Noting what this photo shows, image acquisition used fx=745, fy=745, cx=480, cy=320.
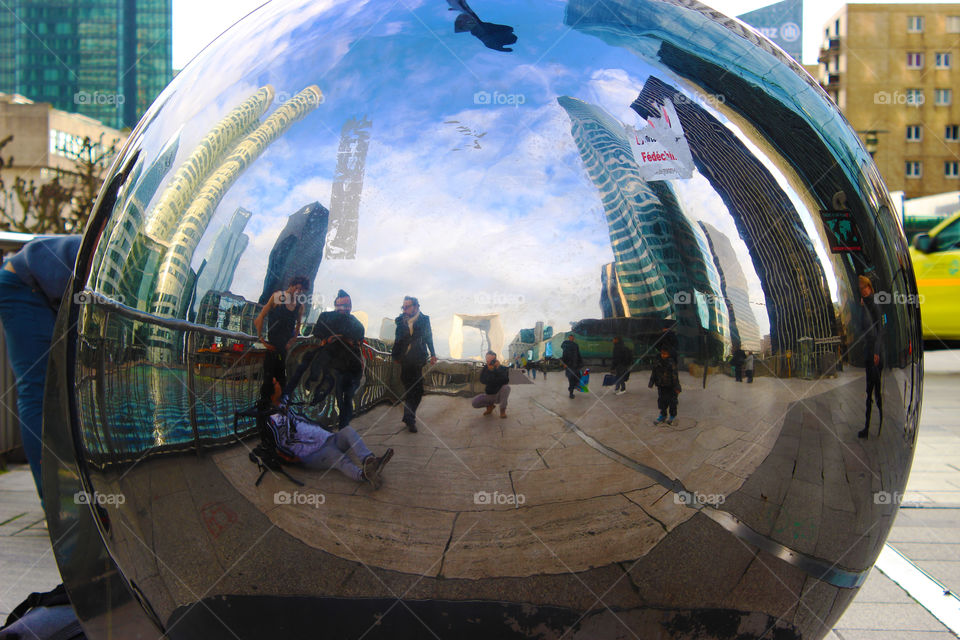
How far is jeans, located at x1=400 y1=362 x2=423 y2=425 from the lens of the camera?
1.33 metres

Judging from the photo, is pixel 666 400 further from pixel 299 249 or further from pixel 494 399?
pixel 299 249

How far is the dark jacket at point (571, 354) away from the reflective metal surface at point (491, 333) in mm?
15

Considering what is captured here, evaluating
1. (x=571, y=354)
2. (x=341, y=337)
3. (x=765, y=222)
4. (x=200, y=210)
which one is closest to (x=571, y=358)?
(x=571, y=354)

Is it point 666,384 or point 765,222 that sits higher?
point 765,222

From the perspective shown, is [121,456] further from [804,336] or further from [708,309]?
[804,336]

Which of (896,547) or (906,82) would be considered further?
(906,82)

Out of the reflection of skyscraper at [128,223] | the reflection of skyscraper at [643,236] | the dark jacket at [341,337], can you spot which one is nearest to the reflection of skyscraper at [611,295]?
the reflection of skyscraper at [643,236]

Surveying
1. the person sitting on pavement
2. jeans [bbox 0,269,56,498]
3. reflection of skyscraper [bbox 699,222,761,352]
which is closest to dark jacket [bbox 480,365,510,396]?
the person sitting on pavement

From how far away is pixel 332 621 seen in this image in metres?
1.48

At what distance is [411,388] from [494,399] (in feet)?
0.49

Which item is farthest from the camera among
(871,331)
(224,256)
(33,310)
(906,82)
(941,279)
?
(906,82)

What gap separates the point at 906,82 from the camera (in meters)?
58.3

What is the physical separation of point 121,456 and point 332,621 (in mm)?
581

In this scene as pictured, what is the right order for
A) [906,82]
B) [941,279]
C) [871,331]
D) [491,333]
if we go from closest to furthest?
1. [491,333]
2. [871,331]
3. [941,279]
4. [906,82]
